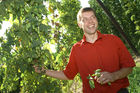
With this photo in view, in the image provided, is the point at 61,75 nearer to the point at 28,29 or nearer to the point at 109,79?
the point at 109,79

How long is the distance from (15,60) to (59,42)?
7.53 feet

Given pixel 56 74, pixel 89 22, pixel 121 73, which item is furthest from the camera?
pixel 56 74

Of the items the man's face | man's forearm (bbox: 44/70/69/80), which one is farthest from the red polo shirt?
man's forearm (bbox: 44/70/69/80)

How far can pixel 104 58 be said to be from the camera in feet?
7.44

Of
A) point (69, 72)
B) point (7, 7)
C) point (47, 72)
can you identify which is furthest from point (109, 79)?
point (7, 7)

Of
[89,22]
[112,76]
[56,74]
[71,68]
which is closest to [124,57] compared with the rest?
[112,76]

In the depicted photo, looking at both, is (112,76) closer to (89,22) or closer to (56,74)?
(89,22)

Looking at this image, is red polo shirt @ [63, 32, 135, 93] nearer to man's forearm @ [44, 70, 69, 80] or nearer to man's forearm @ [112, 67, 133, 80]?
man's forearm @ [112, 67, 133, 80]

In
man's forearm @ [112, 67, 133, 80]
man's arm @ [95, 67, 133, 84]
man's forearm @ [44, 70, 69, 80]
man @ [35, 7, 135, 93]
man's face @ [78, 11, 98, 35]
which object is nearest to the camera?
man's arm @ [95, 67, 133, 84]

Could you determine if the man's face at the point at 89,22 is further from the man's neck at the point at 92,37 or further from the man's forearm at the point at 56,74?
the man's forearm at the point at 56,74

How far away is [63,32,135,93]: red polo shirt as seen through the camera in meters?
2.19

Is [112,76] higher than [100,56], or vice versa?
[100,56]

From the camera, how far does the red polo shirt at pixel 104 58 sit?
2188 millimetres

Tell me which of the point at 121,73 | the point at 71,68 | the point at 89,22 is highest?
the point at 89,22
